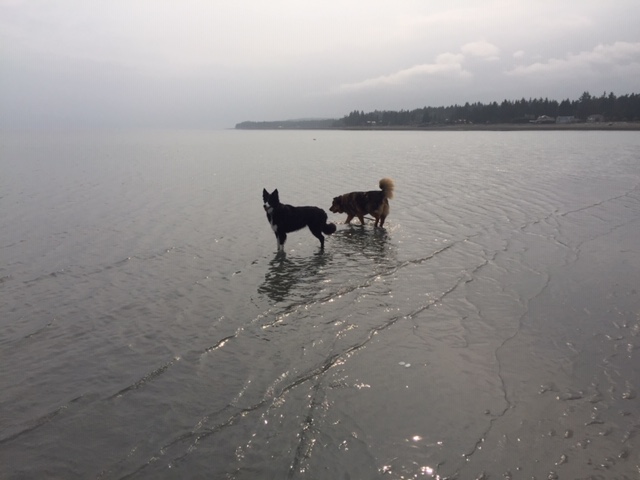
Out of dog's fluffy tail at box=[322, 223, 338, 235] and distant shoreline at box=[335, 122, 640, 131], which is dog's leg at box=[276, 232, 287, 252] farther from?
distant shoreline at box=[335, 122, 640, 131]

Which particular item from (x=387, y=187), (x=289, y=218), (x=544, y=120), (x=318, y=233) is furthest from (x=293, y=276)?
(x=544, y=120)

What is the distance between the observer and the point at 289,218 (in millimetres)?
10891

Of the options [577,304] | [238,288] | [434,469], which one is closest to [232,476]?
[434,469]

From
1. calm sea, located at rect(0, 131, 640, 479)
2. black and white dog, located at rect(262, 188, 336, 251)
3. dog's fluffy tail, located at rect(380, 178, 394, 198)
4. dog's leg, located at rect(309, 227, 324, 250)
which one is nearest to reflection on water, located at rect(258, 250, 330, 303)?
calm sea, located at rect(0, 131, 640, 479)

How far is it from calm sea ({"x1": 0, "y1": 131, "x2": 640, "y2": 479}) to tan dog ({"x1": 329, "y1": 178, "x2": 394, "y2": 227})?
0.64 metres

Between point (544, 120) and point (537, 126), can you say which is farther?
point (544, 120)

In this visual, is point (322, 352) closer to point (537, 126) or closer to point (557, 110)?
point (537, 126)

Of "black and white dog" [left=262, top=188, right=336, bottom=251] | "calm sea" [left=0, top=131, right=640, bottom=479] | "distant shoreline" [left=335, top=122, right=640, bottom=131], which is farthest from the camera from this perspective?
"distant shoreline" [left=335, top=122, right=640, bottom=131]

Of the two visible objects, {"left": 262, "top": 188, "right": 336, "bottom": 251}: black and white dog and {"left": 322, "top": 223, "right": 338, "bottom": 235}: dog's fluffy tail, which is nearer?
{"left": 262, "top": 188, "right": 336, "bottom": 251}: black and white dog

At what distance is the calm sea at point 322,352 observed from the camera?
4129mm

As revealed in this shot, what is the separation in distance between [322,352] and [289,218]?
5373 millimetres

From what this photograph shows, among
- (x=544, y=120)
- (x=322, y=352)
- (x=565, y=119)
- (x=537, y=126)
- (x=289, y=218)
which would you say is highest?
(x=565, y=119)

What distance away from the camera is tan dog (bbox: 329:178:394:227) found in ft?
44.2

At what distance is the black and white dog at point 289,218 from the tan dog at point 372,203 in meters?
2.44
